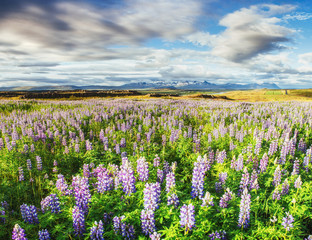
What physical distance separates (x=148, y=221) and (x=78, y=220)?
1.06 meters

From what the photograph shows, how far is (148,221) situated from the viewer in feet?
9.15

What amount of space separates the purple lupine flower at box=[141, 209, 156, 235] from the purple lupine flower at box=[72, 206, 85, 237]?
0.93 m

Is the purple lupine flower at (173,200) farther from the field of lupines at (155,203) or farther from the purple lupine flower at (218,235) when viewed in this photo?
the purple lupine flower at (218,235)

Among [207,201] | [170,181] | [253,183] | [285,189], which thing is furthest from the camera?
[253,183]

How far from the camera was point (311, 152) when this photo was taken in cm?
544

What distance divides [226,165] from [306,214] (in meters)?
2.37

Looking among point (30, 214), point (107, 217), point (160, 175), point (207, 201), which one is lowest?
point (107, 217)

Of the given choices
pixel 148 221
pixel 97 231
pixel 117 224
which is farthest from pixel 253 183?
pixel 97 231

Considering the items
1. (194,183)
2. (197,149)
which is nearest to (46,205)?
(194,183)

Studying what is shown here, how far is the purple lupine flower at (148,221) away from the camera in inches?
108

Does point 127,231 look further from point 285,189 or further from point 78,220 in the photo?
point 285,189

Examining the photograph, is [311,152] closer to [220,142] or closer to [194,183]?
[220,142]

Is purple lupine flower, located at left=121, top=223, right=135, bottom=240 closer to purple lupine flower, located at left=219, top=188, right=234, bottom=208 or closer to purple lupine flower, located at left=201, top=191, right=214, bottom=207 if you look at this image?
purple lupine flower, located at left=201, top=191, right=214, bottom=207

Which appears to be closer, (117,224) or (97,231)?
(97,231)
